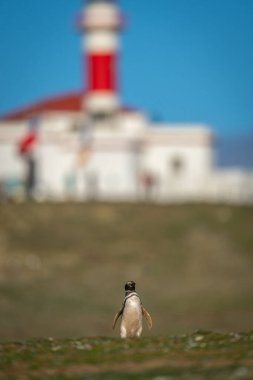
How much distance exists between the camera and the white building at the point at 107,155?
87.9 metres

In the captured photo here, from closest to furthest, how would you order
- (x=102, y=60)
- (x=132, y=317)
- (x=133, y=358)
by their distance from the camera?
(x=133, y=358)
(x=132, y=317)
(x=102, y=60)

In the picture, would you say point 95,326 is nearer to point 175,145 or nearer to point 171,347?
point 171,347

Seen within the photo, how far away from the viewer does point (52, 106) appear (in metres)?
112

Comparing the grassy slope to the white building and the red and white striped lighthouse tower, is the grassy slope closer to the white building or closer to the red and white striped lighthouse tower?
the white building

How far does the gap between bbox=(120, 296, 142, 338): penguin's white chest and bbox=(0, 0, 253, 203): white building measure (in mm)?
56988

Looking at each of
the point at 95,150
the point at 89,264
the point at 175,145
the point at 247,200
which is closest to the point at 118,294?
the point at 89,264

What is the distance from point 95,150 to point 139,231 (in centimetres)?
1559

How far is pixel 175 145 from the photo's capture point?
95062 millimetres

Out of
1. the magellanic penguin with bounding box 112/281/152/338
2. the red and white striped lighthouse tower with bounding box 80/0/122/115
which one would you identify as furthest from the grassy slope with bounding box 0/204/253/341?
the magellanic penguin with bounding box 112/281/152/338

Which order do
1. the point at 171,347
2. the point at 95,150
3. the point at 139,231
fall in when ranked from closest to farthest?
the point at 171,347, the point at 139,231, the point at 95,150

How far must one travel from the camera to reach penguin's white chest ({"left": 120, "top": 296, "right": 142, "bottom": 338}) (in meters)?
23.9

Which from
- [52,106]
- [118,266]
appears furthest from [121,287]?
[52,106]

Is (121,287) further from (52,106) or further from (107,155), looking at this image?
(52,106)

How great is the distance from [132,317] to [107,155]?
212 ft
